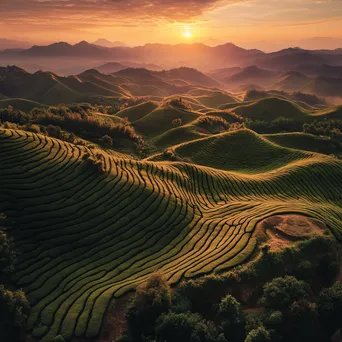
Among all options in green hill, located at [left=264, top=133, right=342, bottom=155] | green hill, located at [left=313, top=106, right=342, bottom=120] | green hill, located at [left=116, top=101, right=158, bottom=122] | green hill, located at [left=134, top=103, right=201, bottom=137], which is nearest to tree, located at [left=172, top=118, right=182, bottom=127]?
green hill, located at [left=134, top=103, right=201, bottom=137]

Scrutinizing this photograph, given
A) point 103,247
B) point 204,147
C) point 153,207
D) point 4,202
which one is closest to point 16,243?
point 4,202

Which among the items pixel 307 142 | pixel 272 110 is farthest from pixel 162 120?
pixel 272 110

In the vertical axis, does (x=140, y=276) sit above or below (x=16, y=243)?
below

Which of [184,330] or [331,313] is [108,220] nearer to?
[184,330]

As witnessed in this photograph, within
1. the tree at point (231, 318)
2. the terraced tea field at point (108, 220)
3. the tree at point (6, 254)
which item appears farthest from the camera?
the tree at point (6, 254)

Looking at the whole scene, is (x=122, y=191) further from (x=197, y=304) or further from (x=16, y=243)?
(x=197, y=304)

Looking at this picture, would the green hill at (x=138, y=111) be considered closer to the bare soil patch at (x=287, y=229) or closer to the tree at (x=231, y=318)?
the bare soil patch at (x=287, y=229)

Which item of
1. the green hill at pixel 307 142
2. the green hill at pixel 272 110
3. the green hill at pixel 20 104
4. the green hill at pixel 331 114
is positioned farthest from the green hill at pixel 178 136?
the green hill at pixel 20 104
